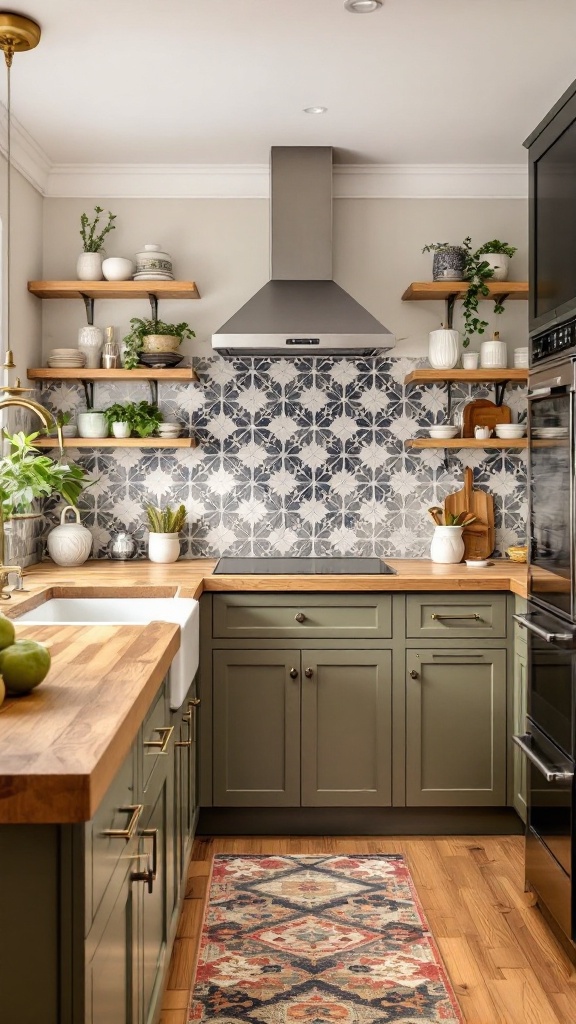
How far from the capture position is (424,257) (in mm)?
4164

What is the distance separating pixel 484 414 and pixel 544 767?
1897mm

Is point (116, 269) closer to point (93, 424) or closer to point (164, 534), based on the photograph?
point (93, 424)

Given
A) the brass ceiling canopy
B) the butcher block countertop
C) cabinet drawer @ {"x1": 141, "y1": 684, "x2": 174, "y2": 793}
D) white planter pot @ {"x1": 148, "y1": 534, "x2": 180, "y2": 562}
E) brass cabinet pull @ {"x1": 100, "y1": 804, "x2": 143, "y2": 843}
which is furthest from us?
white planter pot @ {"x1": 148, "y1": 534, "x2": 180, "y2": 562}

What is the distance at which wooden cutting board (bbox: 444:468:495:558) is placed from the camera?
13.6ft

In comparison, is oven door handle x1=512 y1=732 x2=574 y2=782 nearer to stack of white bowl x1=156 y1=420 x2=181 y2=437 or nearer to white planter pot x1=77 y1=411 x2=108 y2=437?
stack of white bowl x1=156 y1=420 x2=181 y2=437

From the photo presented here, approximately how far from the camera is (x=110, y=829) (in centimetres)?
147

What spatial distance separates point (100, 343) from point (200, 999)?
8.74ft

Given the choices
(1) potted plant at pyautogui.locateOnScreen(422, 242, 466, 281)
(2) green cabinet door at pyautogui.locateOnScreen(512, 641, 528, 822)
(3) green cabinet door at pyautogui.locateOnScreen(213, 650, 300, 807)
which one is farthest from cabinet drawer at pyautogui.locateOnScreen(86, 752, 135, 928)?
(1) potted plant at pyautogui.locateOnScreen(422, 242, 466, 281)

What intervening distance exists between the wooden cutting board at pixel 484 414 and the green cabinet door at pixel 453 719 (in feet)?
3.66

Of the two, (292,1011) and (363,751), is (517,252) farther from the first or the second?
(292,1011)

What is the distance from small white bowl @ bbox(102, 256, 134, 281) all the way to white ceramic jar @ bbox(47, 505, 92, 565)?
101 centimetres

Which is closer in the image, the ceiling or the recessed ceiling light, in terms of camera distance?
the recessed ceiling light

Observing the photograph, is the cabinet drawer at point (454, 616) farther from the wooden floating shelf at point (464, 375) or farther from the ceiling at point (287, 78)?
the ceiling at point (287, 78)

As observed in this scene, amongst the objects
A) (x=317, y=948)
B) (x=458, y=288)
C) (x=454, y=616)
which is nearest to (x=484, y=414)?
(x=458, y=288)
